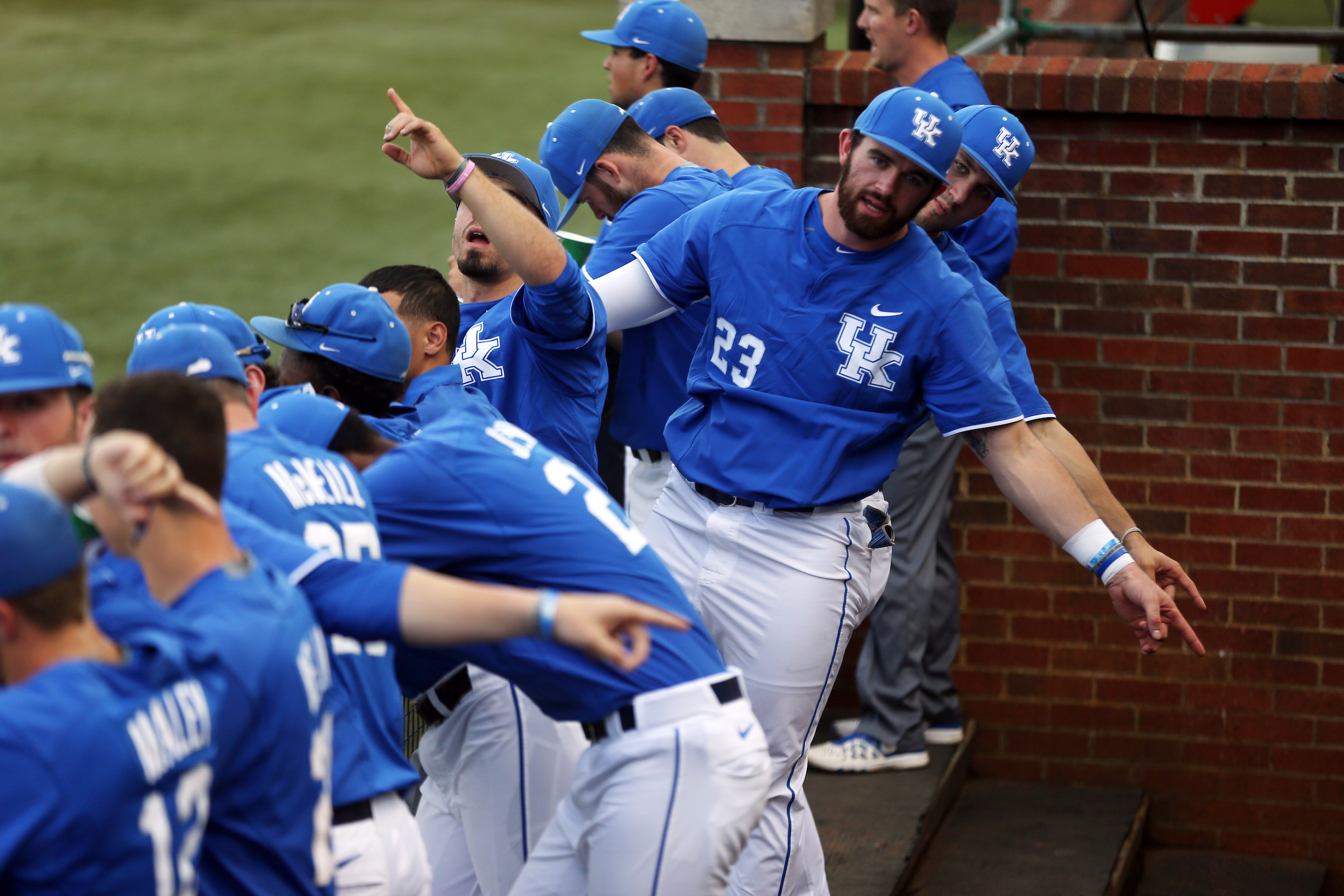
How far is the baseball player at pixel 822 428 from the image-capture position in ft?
11.0

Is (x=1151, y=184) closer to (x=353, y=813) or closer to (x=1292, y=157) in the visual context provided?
(x=1292, y=157)

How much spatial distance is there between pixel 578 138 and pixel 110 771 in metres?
2.60

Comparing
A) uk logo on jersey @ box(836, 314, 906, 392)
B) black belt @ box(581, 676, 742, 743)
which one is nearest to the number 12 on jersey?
uk logo on jersey @ box(836, 314, 906, 392)

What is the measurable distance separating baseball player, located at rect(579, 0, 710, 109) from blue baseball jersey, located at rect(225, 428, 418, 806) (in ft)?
9.15

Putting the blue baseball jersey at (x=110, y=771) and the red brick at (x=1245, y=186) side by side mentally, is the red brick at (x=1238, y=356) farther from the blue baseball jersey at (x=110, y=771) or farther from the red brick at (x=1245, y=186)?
the blue baseball jersey at (x=110, y=771)

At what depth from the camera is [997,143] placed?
4047 millimetres

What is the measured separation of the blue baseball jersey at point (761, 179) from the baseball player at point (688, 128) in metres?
0.01

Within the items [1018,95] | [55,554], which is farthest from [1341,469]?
[55,554]

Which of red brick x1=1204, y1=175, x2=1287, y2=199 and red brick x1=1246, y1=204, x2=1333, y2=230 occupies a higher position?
red brick x1=1204, y1=175, x2=1287, y2=199

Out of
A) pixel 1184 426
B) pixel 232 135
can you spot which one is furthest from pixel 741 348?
pixel 232 135

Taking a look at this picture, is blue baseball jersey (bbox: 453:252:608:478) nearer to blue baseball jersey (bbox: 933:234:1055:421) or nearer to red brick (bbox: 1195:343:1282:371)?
blue baseball jersey (bbox: 933:234:1055:421)

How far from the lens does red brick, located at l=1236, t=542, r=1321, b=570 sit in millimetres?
5203

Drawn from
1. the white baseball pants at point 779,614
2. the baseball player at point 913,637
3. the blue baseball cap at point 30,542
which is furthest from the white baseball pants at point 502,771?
the baseball player at point 913,637

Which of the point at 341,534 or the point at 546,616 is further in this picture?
the point at 341,534
